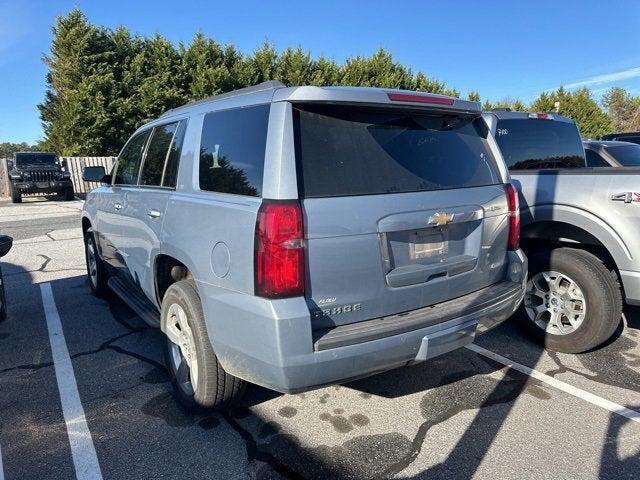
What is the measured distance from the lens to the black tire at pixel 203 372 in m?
2.71

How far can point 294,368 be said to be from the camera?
221 cm

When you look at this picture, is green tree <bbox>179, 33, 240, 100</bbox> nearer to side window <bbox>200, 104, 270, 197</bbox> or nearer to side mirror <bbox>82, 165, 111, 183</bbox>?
side mirror <bbox>82, 165, 111, 183</bbox>

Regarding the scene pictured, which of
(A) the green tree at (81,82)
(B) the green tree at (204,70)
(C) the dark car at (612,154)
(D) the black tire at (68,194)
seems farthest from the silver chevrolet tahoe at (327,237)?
(B) the green tree at (204,70)

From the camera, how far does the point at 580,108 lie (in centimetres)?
3762

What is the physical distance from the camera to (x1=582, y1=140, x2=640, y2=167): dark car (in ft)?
24.3

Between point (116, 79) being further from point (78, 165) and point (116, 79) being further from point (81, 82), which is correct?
point (78, 165)

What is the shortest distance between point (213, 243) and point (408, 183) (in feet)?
3.79

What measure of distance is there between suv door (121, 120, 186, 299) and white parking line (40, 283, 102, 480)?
2.81ft

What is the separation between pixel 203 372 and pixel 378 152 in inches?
65.2

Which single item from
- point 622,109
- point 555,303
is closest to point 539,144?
point 555,303

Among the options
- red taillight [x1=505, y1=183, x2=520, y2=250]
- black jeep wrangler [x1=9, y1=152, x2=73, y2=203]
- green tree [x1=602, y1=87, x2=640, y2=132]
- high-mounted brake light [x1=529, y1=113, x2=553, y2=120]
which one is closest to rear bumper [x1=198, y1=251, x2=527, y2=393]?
red taillight [x1=505, y1=183, x2=520, y2=250]

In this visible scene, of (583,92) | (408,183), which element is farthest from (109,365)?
(583,92)

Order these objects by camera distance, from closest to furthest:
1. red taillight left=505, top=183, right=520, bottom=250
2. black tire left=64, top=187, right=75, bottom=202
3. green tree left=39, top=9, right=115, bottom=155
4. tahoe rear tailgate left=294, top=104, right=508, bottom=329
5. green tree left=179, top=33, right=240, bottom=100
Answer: tahoe rear tailgate left=294, top=104, right=508, bottom=329
red taillight left=505, top=183, right=520, bottom=250
black tire left=64, top=187, right=75, bottom=202
green tree left=39, top=9, right=115, bottom=155
green tree left=179, top=33, right=240, bottom=100

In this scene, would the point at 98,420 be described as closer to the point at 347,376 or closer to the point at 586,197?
the point at 347,376
